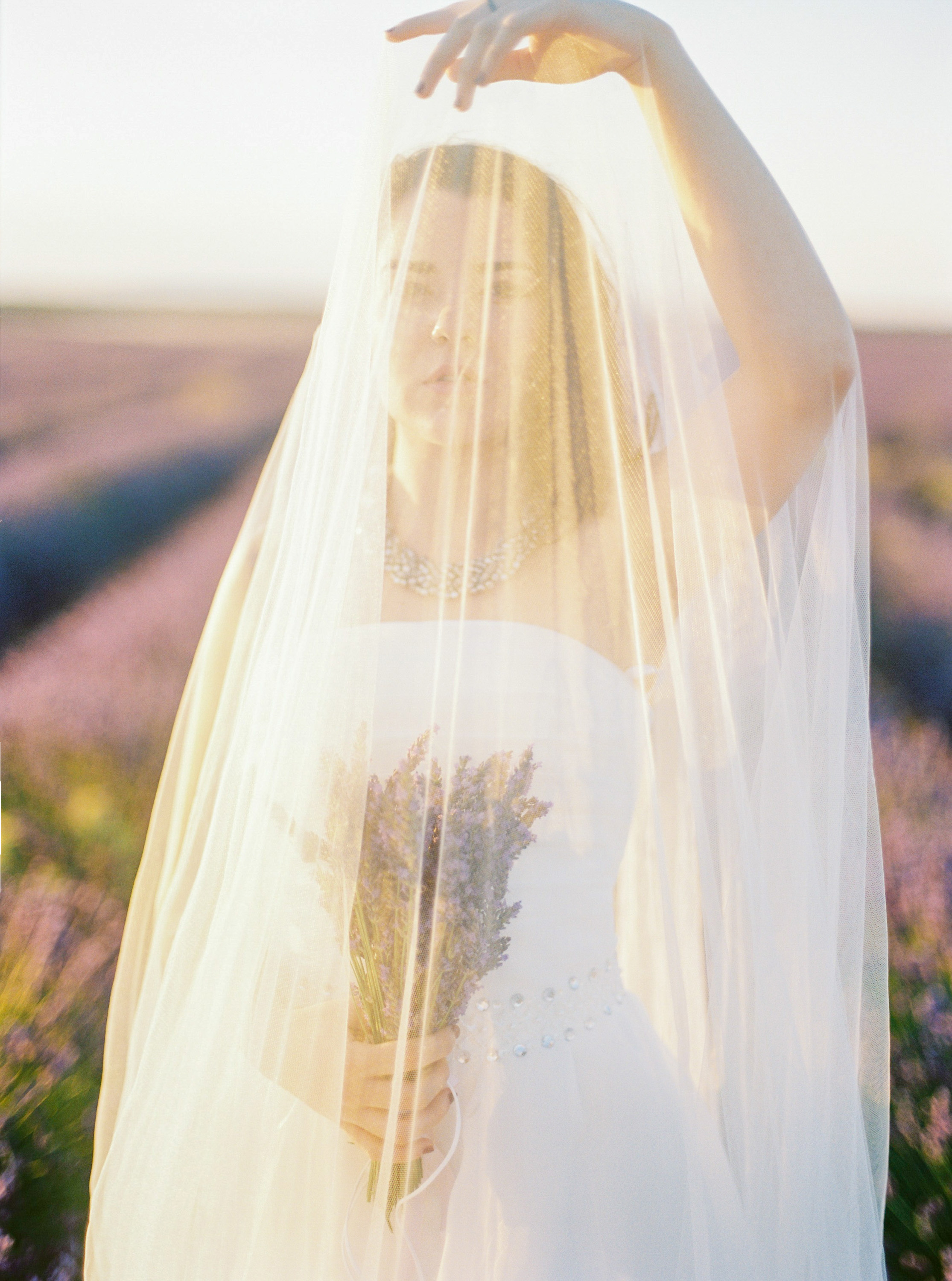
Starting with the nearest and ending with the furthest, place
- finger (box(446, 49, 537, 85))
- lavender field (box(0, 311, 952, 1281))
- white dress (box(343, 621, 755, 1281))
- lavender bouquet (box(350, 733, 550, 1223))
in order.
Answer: lavender bouquet (box(350, 733, 550, 1223)) < white dress (box(343, 621, 755, 1281)) < finger (box(446, 49, 537, 85)) < lavender field (box(0, 311, 952, 1281))

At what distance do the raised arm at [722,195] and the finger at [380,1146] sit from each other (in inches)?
34.0

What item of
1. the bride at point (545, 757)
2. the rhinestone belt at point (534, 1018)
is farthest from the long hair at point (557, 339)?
the rhinestone belt at point (534, 1018)

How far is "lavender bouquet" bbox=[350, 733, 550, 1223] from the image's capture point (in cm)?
71

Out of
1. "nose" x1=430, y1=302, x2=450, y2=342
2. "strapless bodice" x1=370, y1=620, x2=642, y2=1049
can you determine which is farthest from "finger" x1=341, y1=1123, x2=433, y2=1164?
"nose" x1=430, y1=302, x2=450, y2=342

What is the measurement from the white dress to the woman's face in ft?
0.85

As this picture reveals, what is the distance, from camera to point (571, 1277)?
801 millimetres

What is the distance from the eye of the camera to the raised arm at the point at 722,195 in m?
0.91

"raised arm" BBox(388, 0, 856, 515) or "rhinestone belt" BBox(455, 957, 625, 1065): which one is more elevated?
"raised arm" BBox(388, 0, 856, 515)

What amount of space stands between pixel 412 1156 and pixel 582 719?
0.48 meters

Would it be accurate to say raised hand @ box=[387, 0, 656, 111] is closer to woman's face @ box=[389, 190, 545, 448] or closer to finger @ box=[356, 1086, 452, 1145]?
woman's face @ box=[389, 190, 545, 448]

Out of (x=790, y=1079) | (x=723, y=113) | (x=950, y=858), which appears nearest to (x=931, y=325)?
(x=723, y=113)

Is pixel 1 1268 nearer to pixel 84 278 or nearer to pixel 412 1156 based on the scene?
pixel 412 1156

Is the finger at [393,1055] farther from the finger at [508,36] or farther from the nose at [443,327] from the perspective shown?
the finger at [508,36]

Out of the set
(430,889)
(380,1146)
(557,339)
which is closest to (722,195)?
(557,339)
